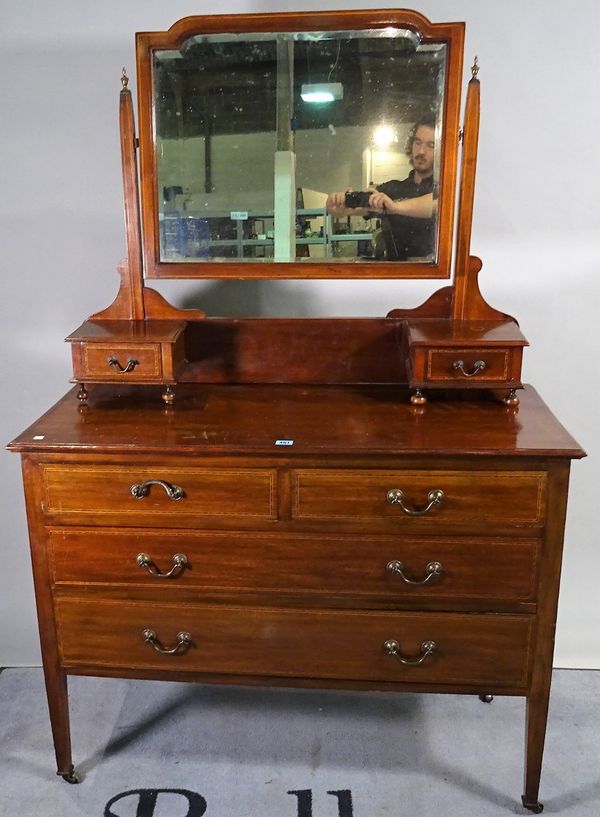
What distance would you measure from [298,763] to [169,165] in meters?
1.60

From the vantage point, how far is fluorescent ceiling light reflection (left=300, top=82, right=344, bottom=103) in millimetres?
1826

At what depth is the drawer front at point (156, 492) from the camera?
1619mm

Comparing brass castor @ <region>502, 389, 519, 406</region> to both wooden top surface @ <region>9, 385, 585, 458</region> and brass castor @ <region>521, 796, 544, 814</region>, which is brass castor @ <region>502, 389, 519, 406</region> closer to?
wooden top surface @ <region>9, 385, 585, 458</region>

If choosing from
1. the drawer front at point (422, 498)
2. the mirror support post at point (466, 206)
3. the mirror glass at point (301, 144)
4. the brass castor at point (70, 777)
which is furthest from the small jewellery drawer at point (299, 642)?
the mirror glass at point (301, 144)

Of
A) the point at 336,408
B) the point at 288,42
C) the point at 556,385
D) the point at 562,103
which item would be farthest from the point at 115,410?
the point at 562,103

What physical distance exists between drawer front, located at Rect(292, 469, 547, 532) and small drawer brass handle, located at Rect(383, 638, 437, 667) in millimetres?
286

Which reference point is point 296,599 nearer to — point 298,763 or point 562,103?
point 298,763

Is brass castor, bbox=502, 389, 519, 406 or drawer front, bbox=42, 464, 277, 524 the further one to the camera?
brass castor, bbox=502, 389, 519, 406

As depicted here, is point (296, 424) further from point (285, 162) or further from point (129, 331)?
point (285, 162)

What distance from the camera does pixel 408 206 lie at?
1.86 metres

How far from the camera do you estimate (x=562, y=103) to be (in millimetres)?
1938

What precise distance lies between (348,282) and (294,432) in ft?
2.07

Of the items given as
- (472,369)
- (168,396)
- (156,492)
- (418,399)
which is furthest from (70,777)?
(472,369)

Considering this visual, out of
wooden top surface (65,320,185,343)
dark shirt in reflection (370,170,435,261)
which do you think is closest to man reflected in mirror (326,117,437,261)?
dark shirt in reflection (370,170,435,261)
